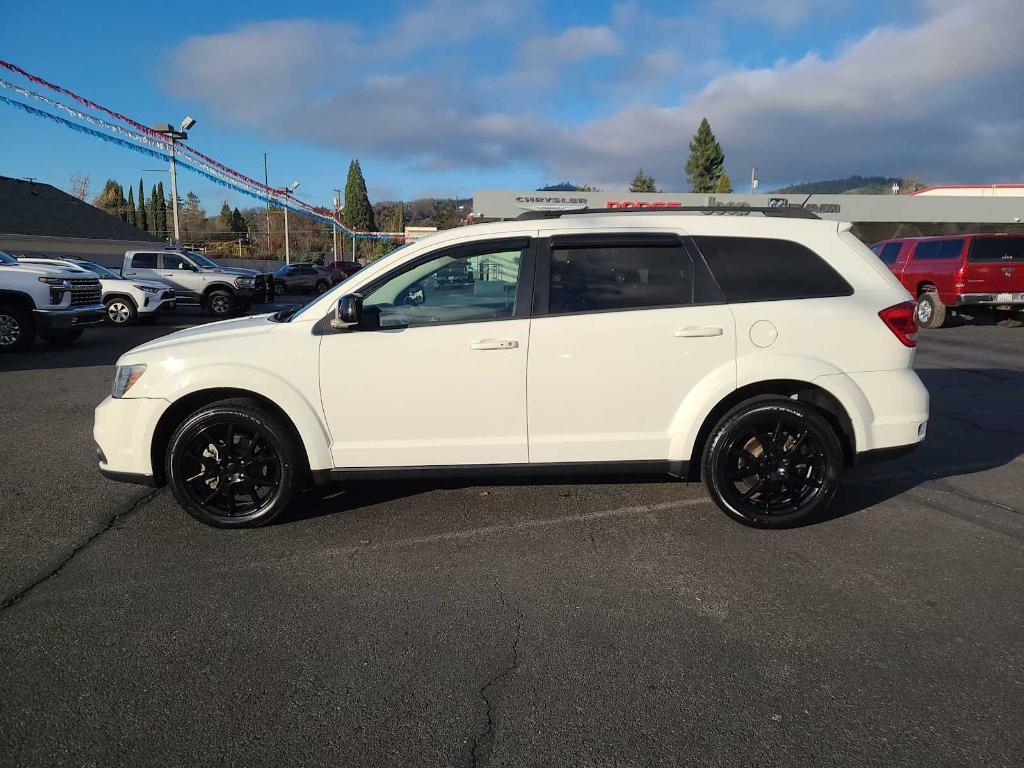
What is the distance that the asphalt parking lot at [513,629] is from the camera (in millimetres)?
2424

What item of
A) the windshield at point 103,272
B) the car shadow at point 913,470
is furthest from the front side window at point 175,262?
the car shadow at point 913,470

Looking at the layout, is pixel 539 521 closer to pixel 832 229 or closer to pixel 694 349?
pixel 694 349

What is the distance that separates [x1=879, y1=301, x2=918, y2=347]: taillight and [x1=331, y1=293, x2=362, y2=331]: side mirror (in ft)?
9.89

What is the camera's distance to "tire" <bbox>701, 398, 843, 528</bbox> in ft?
13.6

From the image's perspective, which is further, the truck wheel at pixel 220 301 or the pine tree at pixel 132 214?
the pine tree at pixel 132 214

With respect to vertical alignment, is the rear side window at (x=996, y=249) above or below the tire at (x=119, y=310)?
above

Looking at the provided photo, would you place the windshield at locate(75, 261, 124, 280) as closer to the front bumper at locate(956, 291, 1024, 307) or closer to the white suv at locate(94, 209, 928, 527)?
the white suv at locate(94, 209, 928, 527)

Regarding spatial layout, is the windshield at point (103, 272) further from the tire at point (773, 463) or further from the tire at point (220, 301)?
the tire at point (773, 463)

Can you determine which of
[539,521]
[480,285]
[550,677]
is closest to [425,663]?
[550,677]

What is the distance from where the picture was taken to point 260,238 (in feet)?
247

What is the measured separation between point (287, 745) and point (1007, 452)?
5921mm

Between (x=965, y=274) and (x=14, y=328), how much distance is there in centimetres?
1728

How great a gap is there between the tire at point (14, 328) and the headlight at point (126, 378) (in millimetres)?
9151

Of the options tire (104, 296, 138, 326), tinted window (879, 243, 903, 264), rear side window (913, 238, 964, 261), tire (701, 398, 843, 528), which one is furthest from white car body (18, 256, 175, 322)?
rear side window (913, 238, 964, 261)
